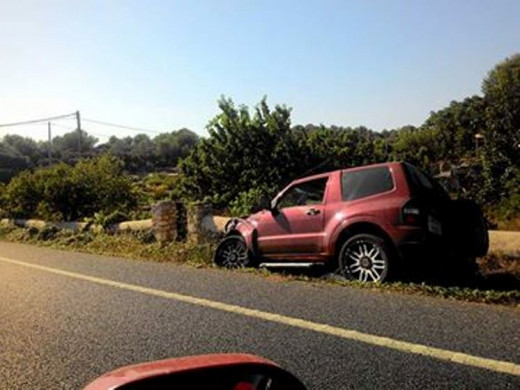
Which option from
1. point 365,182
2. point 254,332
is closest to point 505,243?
point 365,182

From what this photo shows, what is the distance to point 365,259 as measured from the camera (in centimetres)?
813

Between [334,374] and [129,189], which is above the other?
[129,189]

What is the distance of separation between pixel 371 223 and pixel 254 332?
3.01 m

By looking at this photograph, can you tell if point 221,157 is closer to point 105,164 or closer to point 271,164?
point 271,164

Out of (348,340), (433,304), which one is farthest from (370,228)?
(348,340)

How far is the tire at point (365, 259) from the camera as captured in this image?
26.0 ft

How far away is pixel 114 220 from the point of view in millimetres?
17984

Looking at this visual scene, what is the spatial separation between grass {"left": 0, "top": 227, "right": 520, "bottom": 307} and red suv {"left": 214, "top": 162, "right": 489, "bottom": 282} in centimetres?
34

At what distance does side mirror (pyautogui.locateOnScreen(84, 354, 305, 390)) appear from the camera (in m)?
1.83

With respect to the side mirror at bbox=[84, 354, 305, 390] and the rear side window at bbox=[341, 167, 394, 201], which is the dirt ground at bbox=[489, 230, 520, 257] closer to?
the rear side window at bbox=[341, 167, 394, 201]

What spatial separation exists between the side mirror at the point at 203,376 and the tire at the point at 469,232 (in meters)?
6.65

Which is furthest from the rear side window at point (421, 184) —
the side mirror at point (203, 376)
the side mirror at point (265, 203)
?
the side mirror at point (203, 376)

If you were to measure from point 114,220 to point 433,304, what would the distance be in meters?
13.0

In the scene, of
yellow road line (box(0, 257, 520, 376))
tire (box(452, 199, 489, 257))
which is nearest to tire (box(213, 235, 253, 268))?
yellow road line (box(0, 257, 520, 376))
